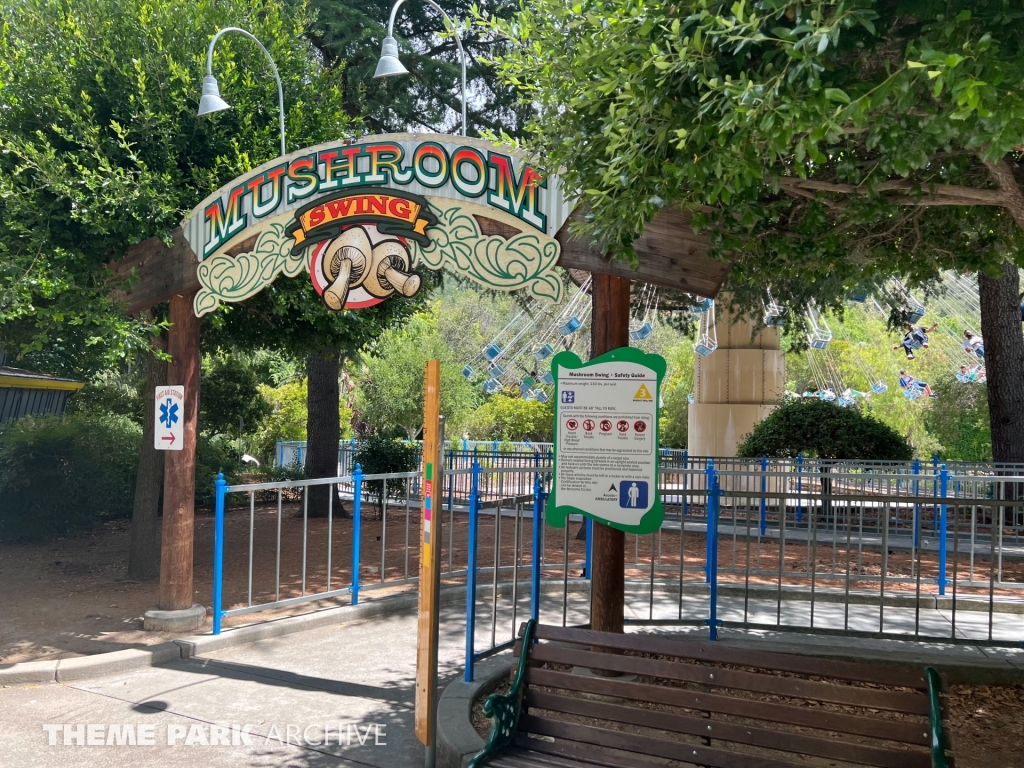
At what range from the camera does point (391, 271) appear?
22.2 ft

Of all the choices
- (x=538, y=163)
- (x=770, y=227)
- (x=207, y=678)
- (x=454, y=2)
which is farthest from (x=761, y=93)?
(x=454, y=2)

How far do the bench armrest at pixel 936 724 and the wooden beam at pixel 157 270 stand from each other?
261 inches

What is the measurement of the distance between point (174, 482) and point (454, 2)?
1036 cm

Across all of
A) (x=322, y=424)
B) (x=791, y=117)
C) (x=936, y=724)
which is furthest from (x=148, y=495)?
(x=936, y=724)

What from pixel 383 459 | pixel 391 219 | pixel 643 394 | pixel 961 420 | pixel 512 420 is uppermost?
pixel 391 219

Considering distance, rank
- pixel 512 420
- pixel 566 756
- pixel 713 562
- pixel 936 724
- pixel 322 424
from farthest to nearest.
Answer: pixel 512 420 → pixel 322 424 → pixel 713 562 → pixel 566 756 → pixel 936 724

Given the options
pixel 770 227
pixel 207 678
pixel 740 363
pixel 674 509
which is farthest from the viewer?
→ pixel 740 363

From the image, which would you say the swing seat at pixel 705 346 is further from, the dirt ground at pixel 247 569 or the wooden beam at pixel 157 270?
the wooden beam at pixel 157 270

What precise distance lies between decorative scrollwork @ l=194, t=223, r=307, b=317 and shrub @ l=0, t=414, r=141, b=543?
22.0ft

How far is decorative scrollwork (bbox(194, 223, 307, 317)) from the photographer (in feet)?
23.7

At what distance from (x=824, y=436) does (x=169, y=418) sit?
38.0ft

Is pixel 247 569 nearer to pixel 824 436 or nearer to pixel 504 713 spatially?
pixel 504 713

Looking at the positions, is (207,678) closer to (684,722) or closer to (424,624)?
(424,624)

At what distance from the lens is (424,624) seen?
15.8 feet
